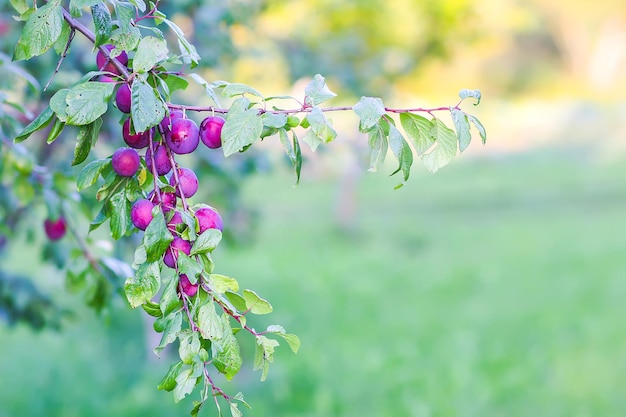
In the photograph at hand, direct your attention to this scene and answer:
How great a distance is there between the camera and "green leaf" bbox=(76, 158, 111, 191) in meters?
1.09

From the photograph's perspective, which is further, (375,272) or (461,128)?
(375,272)

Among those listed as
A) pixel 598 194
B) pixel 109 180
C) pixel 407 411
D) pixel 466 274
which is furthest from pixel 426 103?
pixel 109 180

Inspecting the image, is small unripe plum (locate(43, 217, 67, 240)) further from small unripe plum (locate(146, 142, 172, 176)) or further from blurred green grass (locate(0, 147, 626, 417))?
small unripe plum (locate(146, 142, 172, 176))

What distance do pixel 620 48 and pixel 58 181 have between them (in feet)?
94.7

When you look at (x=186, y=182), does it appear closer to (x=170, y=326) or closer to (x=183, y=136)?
(x=183, y=136)

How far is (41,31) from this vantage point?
103 centimetres

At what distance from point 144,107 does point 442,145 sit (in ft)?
1.26

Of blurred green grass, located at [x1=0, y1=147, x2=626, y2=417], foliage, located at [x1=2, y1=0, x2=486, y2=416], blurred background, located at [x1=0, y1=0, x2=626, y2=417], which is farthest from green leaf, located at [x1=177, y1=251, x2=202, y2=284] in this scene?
blurred green grass, located at [x1=0, y1=147, x2=626, y2=417]

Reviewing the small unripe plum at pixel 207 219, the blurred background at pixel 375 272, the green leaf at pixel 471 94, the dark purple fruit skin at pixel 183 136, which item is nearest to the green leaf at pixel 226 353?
the small unripe plum at pixel 207 219

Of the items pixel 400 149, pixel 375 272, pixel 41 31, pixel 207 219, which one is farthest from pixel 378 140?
pixel 375 272

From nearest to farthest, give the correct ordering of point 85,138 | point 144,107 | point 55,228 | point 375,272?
point 144,107
point 85,138
point 55,228
point 375,272

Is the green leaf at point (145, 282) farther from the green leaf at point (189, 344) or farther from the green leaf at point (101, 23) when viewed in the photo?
the green leaf at point (101, 23)

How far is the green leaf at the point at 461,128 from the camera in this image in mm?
1006

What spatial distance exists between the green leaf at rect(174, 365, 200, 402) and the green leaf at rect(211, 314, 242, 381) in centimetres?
3
